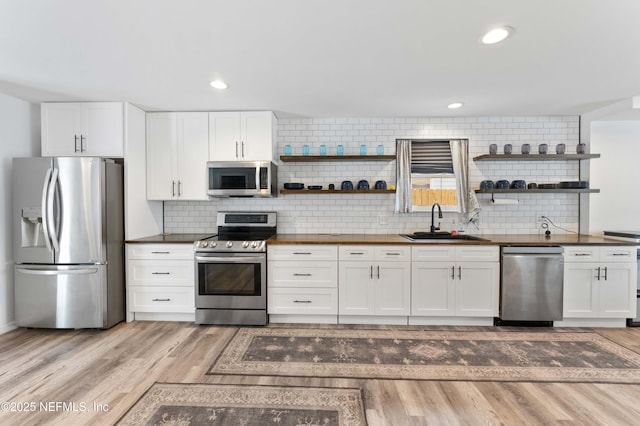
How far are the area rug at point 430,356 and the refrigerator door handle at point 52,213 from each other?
201cm

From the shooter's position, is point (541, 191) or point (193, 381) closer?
point (193, 381)

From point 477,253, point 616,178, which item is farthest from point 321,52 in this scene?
point 616,178

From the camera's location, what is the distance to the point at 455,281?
3.29 m

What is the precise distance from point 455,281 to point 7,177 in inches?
188

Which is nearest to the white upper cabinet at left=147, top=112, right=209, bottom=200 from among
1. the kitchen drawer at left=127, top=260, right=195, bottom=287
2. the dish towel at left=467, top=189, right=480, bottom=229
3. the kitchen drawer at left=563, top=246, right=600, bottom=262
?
the kitchen drawer at left=127, top=260, right=195, bottom=287

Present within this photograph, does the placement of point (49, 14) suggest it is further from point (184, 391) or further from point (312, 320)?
point (312, 320)

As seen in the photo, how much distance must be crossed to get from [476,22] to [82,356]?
3.90m

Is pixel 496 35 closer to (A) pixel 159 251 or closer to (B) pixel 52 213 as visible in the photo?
(A) pixel 159 251

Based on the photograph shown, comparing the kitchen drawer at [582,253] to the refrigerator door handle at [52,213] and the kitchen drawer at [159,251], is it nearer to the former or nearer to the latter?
the kitchen drawer at [159,251]

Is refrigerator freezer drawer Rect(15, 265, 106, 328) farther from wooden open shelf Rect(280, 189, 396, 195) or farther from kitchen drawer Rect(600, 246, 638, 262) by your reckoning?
kitchen drawer Rect(600, 246, 638, 262)

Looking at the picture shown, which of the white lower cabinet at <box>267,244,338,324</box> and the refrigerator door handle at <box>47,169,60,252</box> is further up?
the refrigerator door handle at <box>47,169,60,252</box>

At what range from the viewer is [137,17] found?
1799 millimetres

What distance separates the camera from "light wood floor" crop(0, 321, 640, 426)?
6.32 feet

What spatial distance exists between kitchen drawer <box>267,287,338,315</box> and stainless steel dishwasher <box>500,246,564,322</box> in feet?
6.37
